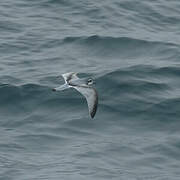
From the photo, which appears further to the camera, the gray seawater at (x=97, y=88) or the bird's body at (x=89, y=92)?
the bird's body at (x=89, y=92)

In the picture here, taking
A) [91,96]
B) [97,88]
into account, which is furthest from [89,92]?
[97,88]

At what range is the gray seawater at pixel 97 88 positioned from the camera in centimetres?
1975

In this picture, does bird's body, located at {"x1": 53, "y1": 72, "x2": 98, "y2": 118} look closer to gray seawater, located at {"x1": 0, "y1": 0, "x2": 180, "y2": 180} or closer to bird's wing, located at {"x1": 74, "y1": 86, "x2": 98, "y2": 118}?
bird's wing, located at {"x1": 74, "y1": 86, "x2": 98, "y2": 118}

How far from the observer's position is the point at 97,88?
23656 mm

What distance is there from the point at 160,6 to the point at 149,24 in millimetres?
2027

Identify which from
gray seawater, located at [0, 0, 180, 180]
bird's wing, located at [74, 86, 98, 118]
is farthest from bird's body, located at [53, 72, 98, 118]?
gray seawater, located at [0, 0, 180, 180]

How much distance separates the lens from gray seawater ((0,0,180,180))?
19750mm

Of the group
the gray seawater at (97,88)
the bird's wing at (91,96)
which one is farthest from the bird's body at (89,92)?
the gray seawater at (97,88)

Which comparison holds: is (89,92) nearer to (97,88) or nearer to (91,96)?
(91,96)

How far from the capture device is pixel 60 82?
78.6 ft

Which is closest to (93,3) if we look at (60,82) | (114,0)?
(114,0)

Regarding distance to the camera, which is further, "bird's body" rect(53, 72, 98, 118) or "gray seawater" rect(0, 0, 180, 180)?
"bird's body" rect(53, 72, 98, 118)

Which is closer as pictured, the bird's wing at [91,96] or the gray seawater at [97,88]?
the gray seawater at [97,88]

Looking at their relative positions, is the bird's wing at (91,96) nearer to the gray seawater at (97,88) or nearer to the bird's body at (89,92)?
the bird's body at (89,92)
